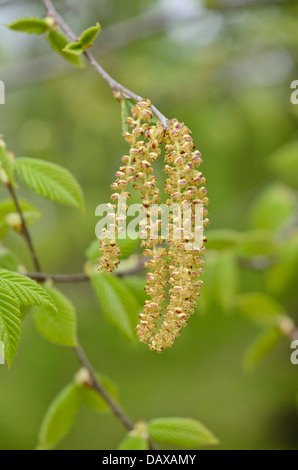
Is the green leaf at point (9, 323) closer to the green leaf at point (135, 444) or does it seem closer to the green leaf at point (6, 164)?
the green leaf at point (6, 164)

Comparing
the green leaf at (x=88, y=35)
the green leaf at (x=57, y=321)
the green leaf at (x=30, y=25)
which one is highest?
the green leaf at (x=30, y=25)

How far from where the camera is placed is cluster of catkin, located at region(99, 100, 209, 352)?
2.31 ft

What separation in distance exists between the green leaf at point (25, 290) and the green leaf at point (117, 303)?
1.15 ft

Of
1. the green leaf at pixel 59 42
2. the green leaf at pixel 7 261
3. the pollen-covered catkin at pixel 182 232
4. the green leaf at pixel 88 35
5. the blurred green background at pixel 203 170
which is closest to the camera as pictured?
the pollen-covered catkin at pixel 182 232

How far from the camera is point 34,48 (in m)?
4.11

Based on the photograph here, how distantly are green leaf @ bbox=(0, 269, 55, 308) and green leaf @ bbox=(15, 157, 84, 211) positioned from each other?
259mm

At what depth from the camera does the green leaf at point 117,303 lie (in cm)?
113

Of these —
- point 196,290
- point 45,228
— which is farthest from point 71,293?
point 196,290

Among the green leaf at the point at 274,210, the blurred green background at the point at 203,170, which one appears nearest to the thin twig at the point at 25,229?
the blurred green background at the point at 203,170

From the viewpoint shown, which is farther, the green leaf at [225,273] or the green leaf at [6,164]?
the green leaf at [225,273]

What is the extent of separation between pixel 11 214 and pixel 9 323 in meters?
0.54

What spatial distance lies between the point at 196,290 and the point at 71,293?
12.8ft

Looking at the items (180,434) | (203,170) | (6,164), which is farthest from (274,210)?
(203,170)

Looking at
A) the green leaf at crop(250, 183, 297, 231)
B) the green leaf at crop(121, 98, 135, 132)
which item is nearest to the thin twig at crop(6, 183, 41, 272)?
the green leaf at crop(121, 98, 135, 132)
